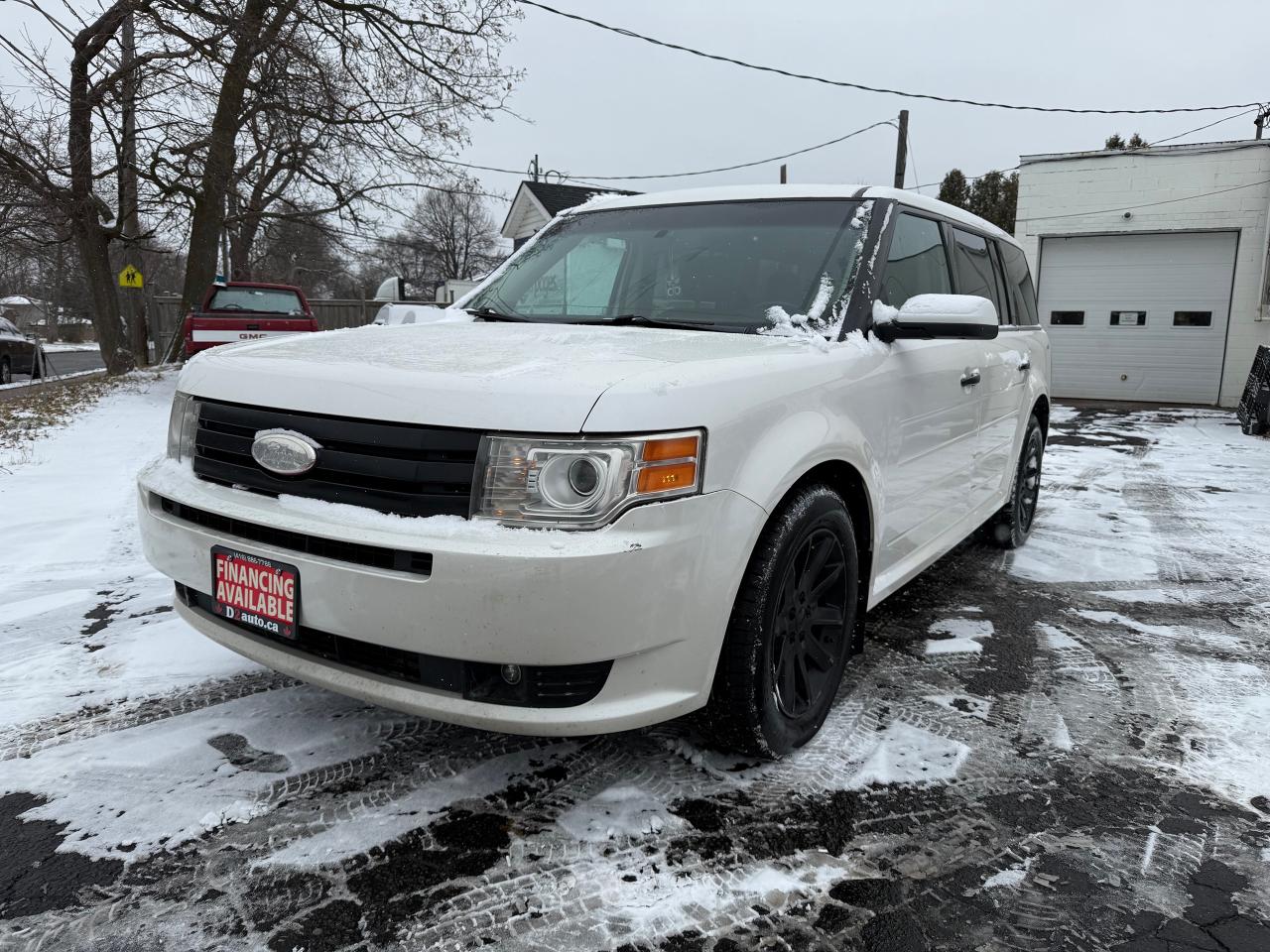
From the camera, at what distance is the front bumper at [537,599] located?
74.1 inches

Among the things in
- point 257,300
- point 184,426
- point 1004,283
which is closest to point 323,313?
point 257,300

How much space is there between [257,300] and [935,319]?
13573mm

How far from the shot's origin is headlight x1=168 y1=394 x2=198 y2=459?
2.52m

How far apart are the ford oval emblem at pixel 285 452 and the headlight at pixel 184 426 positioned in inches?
16.8

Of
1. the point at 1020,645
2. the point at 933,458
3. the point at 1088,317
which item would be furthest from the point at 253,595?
the point at 1088,317

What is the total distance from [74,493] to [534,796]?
4852 mm

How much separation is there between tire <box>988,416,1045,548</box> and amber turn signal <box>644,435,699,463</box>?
11.4 feet

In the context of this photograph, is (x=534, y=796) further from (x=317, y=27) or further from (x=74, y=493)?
(x=317, y=27)

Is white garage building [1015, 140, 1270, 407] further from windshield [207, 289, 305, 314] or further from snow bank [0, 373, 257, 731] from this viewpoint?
snow bank [0, 373, 257, 731]

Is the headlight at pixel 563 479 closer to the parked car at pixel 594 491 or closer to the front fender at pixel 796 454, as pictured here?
the parked car at pixel 594 491

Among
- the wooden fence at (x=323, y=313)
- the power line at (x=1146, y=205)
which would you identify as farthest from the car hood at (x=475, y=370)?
the wooden fence at (x=323, y=313)

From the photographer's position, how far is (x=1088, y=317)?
615 inches

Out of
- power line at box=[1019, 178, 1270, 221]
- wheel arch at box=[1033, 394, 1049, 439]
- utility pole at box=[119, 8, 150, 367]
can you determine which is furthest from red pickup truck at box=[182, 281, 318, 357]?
power line at box=[1019, 178, 1270, 221]

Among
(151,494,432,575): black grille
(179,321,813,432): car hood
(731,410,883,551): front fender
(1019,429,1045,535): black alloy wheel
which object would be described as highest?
(179,321,813,432): car hood
